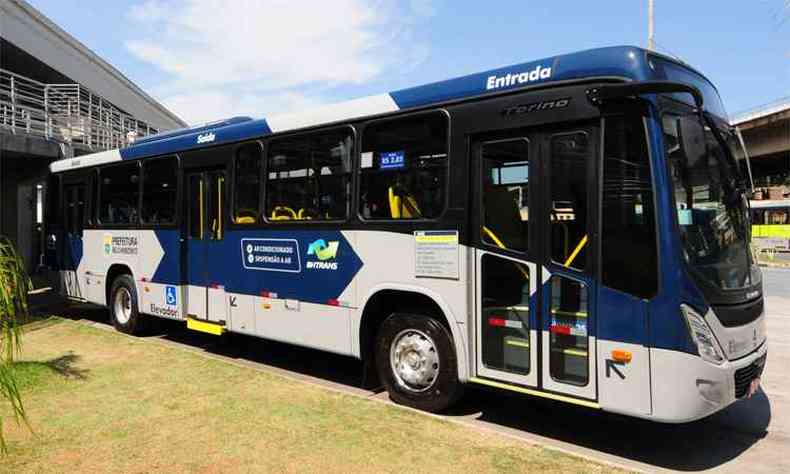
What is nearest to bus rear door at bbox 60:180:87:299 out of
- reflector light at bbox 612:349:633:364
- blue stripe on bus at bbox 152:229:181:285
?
blue stripe on bus at bbox 152:229:181:285

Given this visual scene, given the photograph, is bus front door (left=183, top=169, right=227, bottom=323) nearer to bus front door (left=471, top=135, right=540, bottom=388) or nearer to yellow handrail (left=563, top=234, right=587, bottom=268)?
bus front door (left=471, top=135, right=540, bottom=388)

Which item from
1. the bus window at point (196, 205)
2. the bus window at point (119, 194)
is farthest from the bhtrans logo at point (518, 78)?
the bus window at point (119, 194)

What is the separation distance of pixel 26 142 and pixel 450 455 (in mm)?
13783

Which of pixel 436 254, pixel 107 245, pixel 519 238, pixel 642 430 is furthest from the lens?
pixel 107 245

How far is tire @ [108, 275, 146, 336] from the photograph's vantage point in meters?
9.98

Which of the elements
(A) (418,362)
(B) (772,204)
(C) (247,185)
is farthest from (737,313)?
(B) (772,204)

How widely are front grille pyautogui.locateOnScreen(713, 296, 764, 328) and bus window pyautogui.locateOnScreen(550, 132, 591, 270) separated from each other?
3.24 ft

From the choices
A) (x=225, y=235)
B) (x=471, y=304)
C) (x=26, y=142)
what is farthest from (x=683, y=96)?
(x=26, y=142)

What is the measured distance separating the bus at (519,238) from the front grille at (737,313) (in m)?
0.02

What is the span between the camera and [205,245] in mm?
8508

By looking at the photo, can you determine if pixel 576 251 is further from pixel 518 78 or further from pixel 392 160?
pixel 392 160

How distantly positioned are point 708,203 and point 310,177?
12.9 feet

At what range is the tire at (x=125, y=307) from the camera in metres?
9.98

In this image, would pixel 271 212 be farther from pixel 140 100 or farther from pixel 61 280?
pixel 140 100
